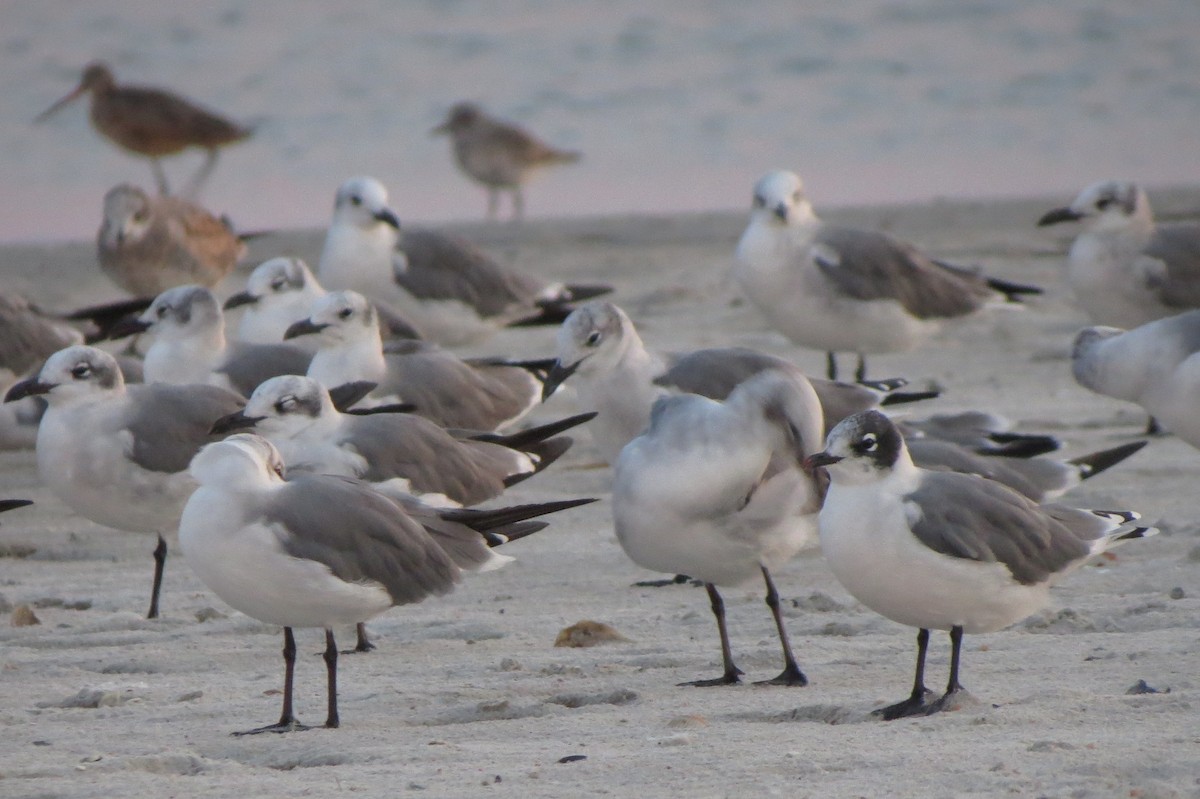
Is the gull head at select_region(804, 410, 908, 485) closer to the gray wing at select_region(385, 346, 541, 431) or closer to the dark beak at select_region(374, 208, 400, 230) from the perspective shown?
the gray wing at select_region(385, 346, 541, 431)

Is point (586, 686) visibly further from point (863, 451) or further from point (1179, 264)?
point (1179, 264)

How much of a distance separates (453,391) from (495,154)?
9.11m

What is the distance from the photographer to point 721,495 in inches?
201

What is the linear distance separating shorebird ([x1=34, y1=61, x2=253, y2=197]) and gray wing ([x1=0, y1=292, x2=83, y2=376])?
22.3ft

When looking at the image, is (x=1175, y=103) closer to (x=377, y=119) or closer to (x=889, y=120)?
(x=889, y=120)

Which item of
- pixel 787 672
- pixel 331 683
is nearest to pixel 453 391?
pixel 787 672

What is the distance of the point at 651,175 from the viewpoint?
57.9 feet

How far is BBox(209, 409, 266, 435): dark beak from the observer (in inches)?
235

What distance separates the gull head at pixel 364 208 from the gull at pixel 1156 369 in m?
3.94

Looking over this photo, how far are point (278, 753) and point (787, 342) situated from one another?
6.49 meters

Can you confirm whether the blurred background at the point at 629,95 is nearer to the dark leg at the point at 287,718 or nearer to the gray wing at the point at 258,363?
the gray wing at the point at 258,363

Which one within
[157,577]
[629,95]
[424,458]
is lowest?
[157,577]

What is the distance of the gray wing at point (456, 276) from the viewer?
993 centimetres

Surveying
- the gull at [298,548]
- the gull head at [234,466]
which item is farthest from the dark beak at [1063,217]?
the gull head at [234,466]
